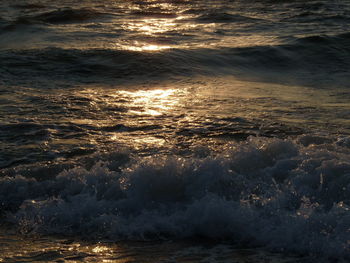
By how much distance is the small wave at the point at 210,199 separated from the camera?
4430 mm

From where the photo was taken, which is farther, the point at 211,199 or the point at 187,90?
the point at 187,90

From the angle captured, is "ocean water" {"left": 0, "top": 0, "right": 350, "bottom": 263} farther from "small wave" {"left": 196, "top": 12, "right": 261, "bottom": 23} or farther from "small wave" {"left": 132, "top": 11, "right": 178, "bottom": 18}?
"small wave" {"left": 132, "top": 11, "right": 178, "bottom": 18}

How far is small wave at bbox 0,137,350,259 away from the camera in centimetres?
443

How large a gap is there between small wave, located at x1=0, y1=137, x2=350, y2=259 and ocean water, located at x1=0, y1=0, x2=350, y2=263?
0.01m

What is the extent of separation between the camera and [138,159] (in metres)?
5.70

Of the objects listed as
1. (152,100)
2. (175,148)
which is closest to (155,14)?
(152,100)

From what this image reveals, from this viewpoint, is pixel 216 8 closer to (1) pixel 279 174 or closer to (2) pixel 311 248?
(1) pixel 279 174

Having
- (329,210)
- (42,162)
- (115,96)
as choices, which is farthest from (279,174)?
(115,96)

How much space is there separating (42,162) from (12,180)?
1.88 ft

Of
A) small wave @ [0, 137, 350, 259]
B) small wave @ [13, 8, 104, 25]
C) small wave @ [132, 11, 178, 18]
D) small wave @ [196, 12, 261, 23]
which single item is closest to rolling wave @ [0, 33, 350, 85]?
small wave @ [196, 12, 261, 23]

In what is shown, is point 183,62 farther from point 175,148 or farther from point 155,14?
point 155,14

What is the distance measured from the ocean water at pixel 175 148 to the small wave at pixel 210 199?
0.01m

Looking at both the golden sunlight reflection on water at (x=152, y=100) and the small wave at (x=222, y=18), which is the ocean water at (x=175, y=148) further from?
the small wave at (x=222, y=18)

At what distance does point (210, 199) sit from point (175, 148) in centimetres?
153
